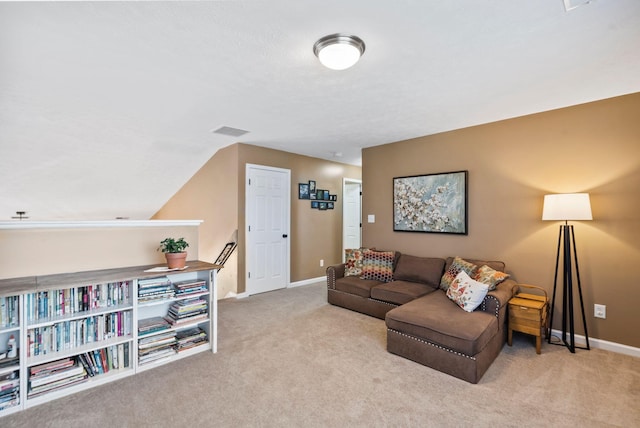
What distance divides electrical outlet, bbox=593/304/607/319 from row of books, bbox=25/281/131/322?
4.26 m

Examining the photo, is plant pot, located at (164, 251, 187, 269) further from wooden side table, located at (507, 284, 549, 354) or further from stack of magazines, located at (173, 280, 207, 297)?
wooden side table, located at (507, 284, 549, 354)

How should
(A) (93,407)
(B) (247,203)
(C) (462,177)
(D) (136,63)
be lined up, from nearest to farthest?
(A) (93,407)
(D) (136,63)
(C) (462,177)
(B) (247,203)

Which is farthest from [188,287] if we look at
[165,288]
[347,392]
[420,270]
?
[420,270]

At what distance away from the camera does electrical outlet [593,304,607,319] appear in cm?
286

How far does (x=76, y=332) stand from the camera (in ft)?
7.22

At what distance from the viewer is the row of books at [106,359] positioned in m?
2.24

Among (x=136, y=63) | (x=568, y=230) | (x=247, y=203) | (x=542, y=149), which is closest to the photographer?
(x=136, y=63)

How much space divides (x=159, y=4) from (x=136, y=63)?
73cm

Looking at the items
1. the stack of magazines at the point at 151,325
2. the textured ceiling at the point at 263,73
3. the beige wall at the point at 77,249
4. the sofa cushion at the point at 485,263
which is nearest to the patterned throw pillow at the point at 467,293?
the sofa cushion at the point at 485,263

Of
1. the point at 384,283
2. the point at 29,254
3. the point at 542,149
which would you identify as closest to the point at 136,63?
the point at 29,254

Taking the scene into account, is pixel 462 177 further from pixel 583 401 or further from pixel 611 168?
pixel 583 401

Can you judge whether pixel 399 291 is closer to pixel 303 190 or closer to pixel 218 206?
pixel 303 190

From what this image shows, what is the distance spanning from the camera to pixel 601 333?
2.87 metres

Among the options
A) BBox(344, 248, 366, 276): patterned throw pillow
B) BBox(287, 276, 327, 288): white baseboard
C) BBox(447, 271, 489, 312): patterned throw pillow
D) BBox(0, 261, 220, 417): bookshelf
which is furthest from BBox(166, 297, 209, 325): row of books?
BBox(287, 276, 327, 288): white baseboard
